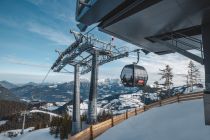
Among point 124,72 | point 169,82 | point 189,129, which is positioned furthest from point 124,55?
point 169,82

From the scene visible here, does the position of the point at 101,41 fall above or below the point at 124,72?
above

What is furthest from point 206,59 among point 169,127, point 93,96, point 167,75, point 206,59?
point 167,75

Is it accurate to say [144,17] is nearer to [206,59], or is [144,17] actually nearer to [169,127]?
[206,59]

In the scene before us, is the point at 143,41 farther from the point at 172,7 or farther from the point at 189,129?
the point at 189,129

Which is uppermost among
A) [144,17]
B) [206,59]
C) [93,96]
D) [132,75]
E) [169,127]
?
[144,17]

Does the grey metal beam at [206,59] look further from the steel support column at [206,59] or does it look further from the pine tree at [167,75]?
the pine tree at [167,75]

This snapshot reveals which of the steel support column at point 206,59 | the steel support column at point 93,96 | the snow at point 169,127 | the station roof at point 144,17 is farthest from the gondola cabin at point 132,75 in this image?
the steel support column at point 93,96
